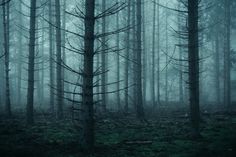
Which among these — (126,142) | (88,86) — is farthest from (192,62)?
(88,86)

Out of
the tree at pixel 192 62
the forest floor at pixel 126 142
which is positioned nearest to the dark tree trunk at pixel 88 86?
the forest floor at pixel 126 142

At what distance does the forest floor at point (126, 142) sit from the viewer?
7938 mm

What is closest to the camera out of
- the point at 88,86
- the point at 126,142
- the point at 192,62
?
the point at 88,86

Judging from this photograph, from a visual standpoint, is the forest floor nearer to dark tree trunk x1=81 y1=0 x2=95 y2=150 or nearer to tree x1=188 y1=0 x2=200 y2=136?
dark tree trunk x1=81 y1=0 x2=95 y2=150

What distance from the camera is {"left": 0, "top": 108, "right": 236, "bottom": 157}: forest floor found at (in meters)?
7.94

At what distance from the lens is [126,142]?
9.63 m

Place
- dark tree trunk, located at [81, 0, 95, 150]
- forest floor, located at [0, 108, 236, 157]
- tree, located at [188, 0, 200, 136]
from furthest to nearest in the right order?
tree, located at [188, 0, 200, 136]
dark tree trunk, located at [81, 0, 95, 150]
forest floor, located at [0, 108, 236, 157]

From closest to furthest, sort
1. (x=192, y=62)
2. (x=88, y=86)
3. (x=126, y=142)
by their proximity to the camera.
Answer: (x=88, y=86) < (x=126, y=142) < (x=192, y=62)

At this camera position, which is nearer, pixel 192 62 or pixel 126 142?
pixel 126 142

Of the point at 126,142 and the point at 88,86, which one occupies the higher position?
the point at 88,86

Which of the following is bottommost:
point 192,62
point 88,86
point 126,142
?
point 126,142

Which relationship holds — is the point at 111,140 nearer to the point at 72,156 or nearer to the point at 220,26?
the point at 72,156

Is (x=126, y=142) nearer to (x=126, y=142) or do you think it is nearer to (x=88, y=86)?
(x=126, y=142)

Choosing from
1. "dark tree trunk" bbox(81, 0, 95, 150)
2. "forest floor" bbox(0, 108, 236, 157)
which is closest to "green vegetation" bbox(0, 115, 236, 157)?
"forest floor" bbox(0, 108, 236, 157)
